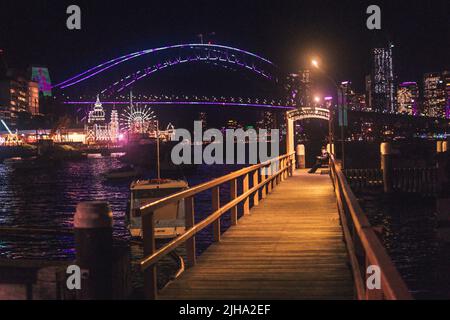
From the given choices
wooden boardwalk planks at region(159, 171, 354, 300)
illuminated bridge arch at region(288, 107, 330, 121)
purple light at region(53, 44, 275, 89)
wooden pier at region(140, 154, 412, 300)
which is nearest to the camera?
wooden pier at region(140, 154, 412, 300)

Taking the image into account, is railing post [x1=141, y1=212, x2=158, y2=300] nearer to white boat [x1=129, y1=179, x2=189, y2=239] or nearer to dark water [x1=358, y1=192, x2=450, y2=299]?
dark water [x1=358, y1=192, x2=450, y2=299]

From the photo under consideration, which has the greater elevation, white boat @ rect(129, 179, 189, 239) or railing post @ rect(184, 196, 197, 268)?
railing post @ rect(184, 196, 197, 268)

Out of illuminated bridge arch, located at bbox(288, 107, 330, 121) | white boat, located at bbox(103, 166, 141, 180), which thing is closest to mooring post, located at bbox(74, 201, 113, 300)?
illuminated bridge arch, located at bbox(288, 107, 330, 121)

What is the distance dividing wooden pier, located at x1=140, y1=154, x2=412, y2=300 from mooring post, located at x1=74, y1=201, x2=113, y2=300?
1125 millimetres

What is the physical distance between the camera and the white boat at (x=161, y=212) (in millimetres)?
25219

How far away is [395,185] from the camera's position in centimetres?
4281

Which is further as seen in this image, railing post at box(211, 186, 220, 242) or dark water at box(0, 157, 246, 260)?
dark water at box(0, 157, 246, 260)

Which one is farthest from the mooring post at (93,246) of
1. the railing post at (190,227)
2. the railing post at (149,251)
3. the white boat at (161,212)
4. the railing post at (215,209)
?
the white boat at (161,212)

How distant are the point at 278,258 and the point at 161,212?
1541 cm

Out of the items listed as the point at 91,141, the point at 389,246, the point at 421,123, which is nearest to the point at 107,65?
the point at 91,141

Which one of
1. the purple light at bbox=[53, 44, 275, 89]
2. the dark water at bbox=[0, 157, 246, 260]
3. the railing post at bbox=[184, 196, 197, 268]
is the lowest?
the dark water at bbox=[0, 157, 246, 260]

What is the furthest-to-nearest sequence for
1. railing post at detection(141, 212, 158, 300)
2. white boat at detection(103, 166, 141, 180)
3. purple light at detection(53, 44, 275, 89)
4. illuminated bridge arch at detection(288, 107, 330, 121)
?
1. purple light at detection(53, 44, 275, 89)
2. white boat at detection(103, 166, 141, 180)
3. illuminated bridge arch at detection(288, 107, 330, 121)
4. railing post at detection(141, 212, 158, 300)

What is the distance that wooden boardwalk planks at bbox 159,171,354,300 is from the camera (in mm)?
8789
